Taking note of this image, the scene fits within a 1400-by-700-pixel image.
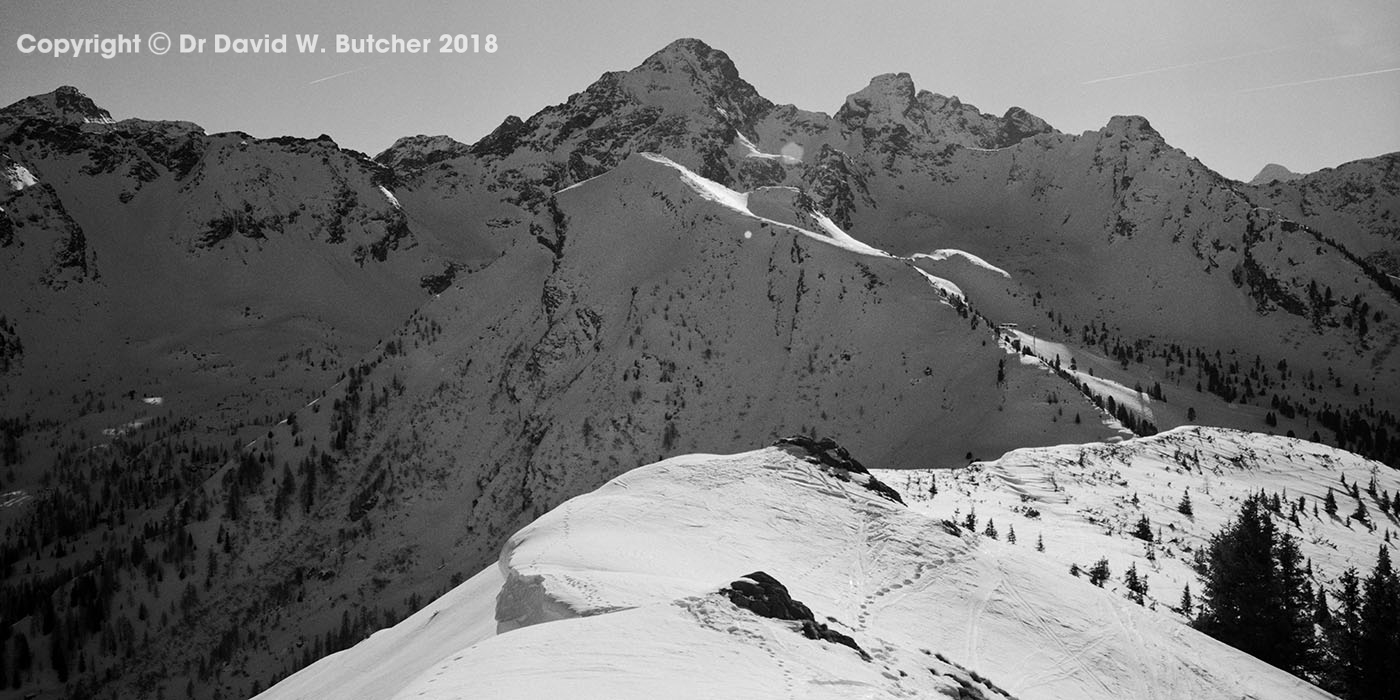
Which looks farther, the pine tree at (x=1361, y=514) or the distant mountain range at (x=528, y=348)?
the distant mountain range at (x=528, y=348)

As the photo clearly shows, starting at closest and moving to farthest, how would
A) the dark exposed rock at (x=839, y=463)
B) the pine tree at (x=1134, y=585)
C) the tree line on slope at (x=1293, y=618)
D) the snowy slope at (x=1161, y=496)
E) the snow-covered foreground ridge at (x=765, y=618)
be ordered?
1. the snow-covered foreground ridge at (x=765, y=618)
2. the tree line on slope at (x=1293, y=618)
3. the pine tree at (x=1134, y=585)
4. the dark exposed rock at (x=839, y=463)
5. the snowy slope at (x=1161, y=496)

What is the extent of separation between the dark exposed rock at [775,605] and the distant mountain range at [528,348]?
1803 inches

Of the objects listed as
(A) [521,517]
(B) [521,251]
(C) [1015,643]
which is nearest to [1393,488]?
(C) [1015,643]

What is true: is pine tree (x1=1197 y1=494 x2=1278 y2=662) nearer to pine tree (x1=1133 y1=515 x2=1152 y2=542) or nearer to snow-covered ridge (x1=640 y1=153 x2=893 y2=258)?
pine tree (x1=1133 y1=515 x2=1152 y2=542)

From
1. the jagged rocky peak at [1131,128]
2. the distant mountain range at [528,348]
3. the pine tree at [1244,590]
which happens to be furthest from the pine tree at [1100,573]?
the jagged rocky peak at [1131,128]

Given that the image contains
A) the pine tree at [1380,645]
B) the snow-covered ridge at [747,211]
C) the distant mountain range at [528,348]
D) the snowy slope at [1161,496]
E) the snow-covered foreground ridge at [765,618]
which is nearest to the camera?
the snow-covered foreground ridge at [765,618]

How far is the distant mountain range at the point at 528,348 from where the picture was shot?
70.2m

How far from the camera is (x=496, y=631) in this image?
60.1 ft

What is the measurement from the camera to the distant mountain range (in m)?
70.2

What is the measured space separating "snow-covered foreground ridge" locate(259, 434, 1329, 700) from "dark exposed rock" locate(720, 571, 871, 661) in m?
0.31

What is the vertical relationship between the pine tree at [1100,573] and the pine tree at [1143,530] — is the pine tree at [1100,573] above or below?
above

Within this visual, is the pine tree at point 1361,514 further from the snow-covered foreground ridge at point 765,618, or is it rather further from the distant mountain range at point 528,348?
the snow-covered foreground ridge at point 765,618

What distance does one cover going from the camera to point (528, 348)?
82.9 m

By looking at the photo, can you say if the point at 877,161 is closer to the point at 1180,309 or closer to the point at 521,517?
the point at 1180,309
